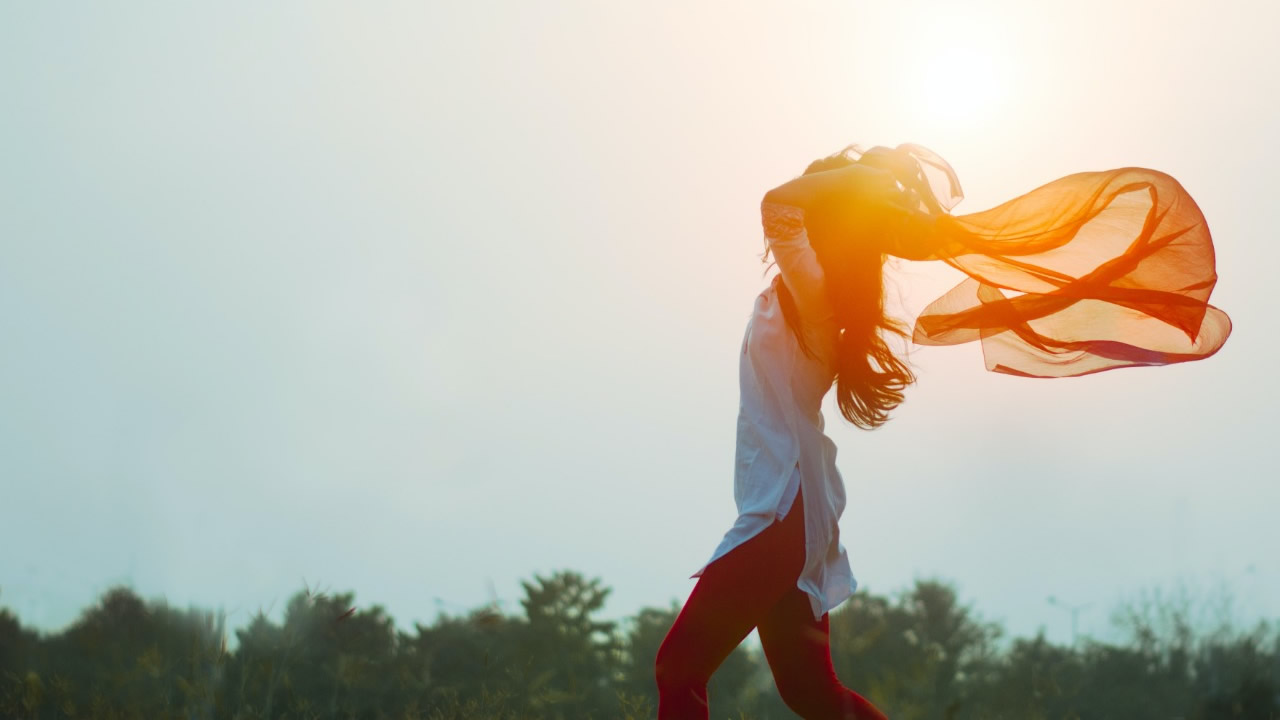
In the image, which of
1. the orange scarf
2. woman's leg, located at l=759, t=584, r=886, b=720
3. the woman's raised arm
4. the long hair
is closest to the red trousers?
woman's leg, located at l=759, t=584, r=886, b=720

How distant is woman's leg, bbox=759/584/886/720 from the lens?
3.18 metres

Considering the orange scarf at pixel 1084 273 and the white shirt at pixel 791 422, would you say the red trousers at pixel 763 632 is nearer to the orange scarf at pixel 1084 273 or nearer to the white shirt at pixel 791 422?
the white shirt at pixel 791 422

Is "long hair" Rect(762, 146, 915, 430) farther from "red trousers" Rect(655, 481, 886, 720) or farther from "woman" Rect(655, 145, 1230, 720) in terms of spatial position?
"red trousers" Rect(655, 481, 886, 720)

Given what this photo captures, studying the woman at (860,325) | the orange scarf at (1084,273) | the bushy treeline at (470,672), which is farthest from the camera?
the bushy treeline at (470,672)

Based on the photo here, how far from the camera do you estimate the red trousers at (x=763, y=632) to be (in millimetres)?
3047

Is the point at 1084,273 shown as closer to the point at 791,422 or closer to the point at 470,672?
the point at 791,422

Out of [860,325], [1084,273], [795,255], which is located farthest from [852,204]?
[1084,273]

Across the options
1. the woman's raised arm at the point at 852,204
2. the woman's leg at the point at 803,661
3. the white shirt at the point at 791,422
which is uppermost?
the woman's raised arm at the point at 852,204

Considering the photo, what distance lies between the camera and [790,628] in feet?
10.6

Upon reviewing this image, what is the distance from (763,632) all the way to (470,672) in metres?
2.57

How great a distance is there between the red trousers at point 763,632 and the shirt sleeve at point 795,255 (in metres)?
0.56

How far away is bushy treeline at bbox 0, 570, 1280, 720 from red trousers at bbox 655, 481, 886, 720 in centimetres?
16

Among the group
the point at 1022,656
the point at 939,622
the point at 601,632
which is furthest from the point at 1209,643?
the point at 601,632

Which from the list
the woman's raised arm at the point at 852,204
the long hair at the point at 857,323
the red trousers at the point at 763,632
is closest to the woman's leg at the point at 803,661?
the red trousers at the point at 763,632
